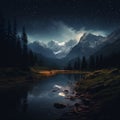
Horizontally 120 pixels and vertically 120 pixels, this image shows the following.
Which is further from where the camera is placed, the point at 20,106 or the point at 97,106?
the point at 20,106

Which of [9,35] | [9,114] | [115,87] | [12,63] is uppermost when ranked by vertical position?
[9,35]

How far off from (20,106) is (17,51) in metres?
80.3

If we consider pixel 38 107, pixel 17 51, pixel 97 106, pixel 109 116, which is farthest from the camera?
pixel 17 51

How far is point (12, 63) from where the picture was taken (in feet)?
377

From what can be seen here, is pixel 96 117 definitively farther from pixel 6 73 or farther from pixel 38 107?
pixel 6 73

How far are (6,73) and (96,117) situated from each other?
6560 cm

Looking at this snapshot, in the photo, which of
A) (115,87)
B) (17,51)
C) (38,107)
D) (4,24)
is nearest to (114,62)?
(17,51)

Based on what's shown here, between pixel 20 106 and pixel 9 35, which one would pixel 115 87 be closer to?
pixel 20 106

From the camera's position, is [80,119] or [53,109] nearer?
[80,119]

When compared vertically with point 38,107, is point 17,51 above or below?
above

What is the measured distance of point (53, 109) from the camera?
4472 cm

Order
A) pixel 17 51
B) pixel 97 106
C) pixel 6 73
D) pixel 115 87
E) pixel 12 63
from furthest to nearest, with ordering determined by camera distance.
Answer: pixel 17 51 → pixel 12 63 → pixel 6 73 → pixel 115 87 → pixel 97 106

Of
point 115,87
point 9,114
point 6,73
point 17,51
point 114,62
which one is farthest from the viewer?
point 114,62

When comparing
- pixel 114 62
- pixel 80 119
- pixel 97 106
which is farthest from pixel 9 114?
pixel 114 62
